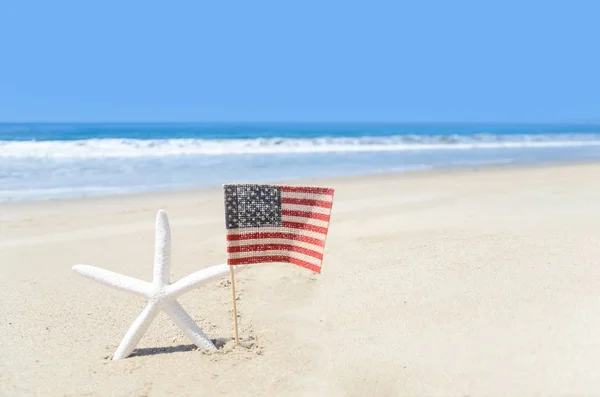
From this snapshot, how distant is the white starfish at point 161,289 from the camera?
405 centimetres

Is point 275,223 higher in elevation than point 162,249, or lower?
higher

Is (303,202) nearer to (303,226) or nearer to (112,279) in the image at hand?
(303,226)

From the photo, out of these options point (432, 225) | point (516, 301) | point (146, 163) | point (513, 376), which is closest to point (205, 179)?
point (146, 163)

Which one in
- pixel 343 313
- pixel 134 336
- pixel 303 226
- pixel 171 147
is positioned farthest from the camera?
pixel 171 147

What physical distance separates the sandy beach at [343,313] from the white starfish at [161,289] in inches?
5.2

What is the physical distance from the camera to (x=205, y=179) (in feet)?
53.4

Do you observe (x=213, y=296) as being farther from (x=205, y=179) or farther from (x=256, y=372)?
(x=205, y=179)

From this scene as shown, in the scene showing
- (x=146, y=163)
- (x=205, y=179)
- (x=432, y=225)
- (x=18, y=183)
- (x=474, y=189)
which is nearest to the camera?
(x=432, y=225)

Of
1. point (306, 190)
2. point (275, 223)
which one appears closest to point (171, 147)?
point (275, 223)

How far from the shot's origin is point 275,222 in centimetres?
416

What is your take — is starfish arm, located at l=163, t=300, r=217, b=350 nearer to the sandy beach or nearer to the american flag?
the sandy beach

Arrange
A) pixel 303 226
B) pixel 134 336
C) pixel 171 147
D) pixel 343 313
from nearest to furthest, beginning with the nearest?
pixel 134 336 → pixel 303 226 → pixel 343 313 → pixel 171 147

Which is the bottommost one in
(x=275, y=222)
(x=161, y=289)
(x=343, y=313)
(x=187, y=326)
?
(x=343, y=313)

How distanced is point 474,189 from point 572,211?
3710 millimetres
